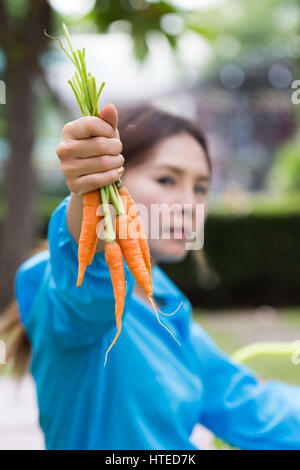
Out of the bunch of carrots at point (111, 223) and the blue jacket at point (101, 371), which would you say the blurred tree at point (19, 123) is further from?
the bunch of carrots at point (111, 223)

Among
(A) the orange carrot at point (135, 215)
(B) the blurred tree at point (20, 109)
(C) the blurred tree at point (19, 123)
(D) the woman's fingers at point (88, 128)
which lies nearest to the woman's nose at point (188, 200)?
(A) the orange carrot at point (135, 215)

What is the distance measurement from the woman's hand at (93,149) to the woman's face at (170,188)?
0.91ft

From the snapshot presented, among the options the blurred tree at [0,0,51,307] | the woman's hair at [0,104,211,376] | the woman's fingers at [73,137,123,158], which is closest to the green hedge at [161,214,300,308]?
the blurred tree at [0,0,51,307]

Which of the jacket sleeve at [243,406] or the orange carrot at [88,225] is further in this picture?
the jacket sleeve at [243,406]

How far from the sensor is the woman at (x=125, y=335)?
3.16 ft

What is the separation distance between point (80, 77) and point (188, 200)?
1.36ft

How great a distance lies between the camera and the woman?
96 cm

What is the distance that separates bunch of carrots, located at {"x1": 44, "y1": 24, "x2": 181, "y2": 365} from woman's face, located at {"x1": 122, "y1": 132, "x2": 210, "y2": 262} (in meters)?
0.23

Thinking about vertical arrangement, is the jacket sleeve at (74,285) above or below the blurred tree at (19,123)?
below

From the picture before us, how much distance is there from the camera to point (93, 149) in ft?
2.29

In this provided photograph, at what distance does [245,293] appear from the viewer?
6.51m

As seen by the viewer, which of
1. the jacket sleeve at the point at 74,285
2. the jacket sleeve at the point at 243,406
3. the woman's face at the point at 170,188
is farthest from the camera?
the jacket sleeve at the point at 243,406
